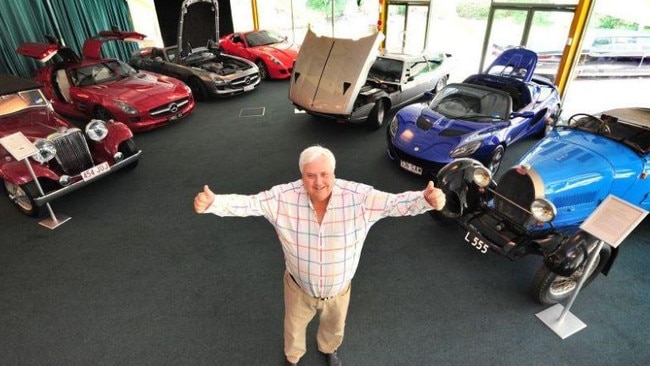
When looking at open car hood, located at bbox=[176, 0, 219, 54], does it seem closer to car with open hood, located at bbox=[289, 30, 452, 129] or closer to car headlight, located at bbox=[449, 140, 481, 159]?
car with open hood, located at bbox=[289, 30, 452, 129]

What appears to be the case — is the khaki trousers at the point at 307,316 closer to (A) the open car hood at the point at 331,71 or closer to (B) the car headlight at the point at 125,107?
(A) the open car hood at the point at 331,71

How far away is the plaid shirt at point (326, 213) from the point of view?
182cm

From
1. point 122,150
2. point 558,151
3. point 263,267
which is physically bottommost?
point 263,267

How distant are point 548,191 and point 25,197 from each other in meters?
5.99

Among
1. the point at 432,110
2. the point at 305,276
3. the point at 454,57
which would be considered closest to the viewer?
the point at 305,276

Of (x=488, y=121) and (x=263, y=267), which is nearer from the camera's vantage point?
(x=263, y=267)

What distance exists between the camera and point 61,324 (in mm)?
3021

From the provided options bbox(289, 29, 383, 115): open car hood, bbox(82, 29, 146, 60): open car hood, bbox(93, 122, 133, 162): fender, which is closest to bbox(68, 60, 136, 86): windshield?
bbox(82, 29, 146, 60): open car hood

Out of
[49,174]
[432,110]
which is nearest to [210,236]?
[49,174]

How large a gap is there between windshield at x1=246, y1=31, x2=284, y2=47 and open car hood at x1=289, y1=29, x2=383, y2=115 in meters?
4.40

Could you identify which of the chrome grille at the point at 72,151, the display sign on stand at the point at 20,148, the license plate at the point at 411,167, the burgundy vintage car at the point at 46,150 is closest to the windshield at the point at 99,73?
the burgundy vintage car at the point at 46,150

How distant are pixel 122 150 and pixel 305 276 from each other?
4.25 m

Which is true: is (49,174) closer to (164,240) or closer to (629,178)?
(164,240)

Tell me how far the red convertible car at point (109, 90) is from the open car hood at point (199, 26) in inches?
79.7
